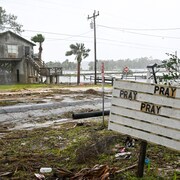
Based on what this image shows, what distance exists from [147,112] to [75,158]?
6.61ft

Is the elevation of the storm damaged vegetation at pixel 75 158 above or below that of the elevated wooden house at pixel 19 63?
below

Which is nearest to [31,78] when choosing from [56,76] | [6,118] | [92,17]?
[56,76]

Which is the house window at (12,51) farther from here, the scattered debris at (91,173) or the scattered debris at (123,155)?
the scattered debris at (91,173)

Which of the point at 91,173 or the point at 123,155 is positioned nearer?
the point at 91,173

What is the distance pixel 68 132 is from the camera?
7219mm

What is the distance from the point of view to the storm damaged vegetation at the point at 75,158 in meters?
4.09

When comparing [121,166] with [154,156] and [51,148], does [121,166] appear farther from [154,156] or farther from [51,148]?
[51,148]

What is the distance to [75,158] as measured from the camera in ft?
16.1

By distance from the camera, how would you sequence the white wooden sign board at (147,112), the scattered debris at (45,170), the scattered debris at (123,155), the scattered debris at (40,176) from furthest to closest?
the scattered debris at (123,155), the scattered debris at (45,170), the scattered debris at (40,176), the white wooden sign board at (147,112)

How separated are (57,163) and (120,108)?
1.81 meters

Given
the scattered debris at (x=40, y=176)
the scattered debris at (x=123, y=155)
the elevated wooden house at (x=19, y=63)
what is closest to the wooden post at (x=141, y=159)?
the scattered debris at (x=123, y=155)

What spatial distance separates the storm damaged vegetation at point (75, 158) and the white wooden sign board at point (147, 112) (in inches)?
32.5

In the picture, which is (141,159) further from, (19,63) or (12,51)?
(19,63)

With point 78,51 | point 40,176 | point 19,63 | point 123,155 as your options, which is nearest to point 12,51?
point 19,63
